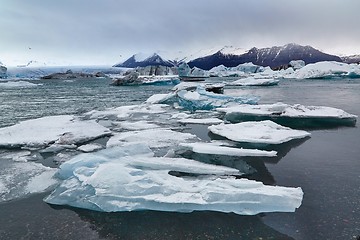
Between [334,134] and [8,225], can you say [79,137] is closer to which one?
[8,225]

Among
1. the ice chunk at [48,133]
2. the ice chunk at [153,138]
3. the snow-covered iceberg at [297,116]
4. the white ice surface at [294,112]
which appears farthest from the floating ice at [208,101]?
the ice chunk at [153,138]

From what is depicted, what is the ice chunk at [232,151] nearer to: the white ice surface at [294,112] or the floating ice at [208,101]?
the white ice surface at [294,112]

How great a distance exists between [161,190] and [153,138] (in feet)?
12.0

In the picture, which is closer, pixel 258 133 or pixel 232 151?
pixel 232 151

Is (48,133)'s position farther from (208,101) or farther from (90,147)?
(208,101)

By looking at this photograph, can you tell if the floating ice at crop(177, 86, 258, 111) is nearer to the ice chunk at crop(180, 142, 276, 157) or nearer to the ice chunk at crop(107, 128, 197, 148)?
the ice chunk at crop(107, 128, 197, 148)

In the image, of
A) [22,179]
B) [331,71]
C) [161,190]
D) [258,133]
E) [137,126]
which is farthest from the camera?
[331,71]

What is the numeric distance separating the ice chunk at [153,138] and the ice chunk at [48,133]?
2.99 ft

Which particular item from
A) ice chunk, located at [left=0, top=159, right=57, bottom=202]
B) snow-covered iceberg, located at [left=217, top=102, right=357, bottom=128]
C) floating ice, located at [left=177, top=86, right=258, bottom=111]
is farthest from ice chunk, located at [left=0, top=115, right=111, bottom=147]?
floating ice, located at [left=177, top=86, right=258, bottom=111]

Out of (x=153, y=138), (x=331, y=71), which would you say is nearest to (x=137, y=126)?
(x=153, y=138)

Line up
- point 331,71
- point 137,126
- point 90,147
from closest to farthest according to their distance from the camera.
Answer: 1. point 90,147
2. point 137,126
3. point 331,71

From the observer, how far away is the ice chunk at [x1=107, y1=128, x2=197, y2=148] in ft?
23.8

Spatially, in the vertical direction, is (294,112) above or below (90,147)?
above

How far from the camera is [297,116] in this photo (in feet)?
33.3
